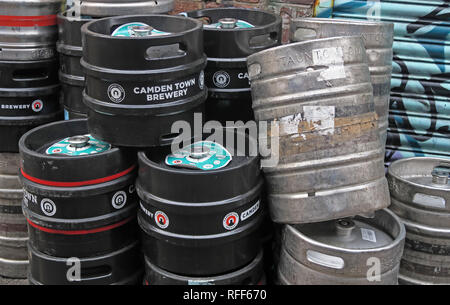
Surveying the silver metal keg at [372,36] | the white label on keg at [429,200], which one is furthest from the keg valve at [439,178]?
the silver metal keg at [372,36]

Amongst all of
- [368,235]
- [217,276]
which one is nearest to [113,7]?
[217,276]

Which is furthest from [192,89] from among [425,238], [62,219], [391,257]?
[425,238]

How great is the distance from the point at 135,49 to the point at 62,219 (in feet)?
3.18

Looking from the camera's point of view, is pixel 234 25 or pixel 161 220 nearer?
pixel 161 220

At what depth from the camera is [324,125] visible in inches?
109

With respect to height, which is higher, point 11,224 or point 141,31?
point 141,31

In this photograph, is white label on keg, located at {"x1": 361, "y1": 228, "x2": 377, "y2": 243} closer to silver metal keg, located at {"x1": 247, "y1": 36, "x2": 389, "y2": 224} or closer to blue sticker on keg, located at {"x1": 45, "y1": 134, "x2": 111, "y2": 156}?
silver metal keg, located at {"x1": 247, "y1": 36, "x2": 389, "y2": 224}

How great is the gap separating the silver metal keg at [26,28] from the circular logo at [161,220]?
1.55m

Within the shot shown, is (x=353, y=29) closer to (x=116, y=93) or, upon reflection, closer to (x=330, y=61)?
(x=330, y=61)

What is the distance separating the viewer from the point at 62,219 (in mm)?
2896

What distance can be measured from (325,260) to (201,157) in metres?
0.82

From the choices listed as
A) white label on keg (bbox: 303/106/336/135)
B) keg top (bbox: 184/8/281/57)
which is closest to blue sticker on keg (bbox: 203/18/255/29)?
keg top (bbox: 184/8/281/57)

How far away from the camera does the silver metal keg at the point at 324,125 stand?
2.76 metres

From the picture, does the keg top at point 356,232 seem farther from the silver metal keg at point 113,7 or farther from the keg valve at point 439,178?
the silver metal keg at point 113,7
